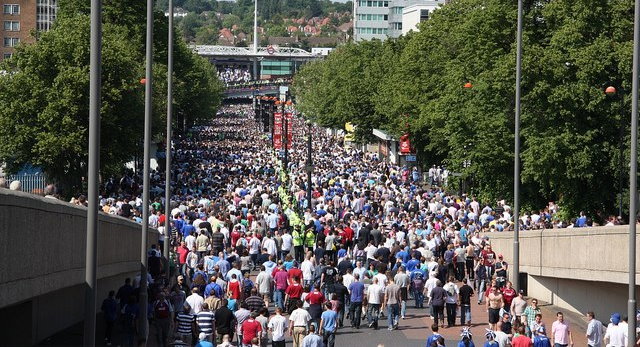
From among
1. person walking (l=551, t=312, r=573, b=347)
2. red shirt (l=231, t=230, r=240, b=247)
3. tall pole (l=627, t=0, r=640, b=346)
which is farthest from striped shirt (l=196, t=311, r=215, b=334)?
red shirt (l=231, t=230, r=240, b=247)

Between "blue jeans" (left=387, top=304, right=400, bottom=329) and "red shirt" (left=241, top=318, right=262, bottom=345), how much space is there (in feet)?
21.0

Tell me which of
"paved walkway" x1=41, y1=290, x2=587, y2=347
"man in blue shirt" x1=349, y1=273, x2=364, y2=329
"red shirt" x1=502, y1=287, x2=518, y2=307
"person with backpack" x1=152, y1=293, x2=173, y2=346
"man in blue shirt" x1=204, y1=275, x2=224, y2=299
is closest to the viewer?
"person with backpack" x1=152, y1=293, x2=173, y2=346

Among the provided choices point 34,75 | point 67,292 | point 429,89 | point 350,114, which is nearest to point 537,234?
point 67,292

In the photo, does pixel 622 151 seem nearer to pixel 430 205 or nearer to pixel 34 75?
pixel 430 205

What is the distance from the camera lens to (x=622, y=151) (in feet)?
155

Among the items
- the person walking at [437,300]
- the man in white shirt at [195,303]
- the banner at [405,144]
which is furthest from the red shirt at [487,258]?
the banner at [405,144]

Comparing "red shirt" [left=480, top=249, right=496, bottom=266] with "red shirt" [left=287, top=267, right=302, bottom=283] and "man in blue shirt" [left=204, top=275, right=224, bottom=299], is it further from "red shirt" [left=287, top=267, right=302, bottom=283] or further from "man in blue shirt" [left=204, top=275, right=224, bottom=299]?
"man in blue shirt" [left=204, top=275, right=224, bottom=299]

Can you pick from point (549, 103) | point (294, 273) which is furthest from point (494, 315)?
→ point (549, 103)

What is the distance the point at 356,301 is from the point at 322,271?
6.45 feet

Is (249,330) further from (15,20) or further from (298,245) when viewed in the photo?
(15,20)

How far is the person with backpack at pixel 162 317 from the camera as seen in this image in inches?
1014

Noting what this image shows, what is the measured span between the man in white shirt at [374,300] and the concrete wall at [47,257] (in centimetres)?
533

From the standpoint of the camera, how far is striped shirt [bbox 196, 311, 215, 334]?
81.0 feet

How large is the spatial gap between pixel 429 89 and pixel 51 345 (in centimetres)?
5788
